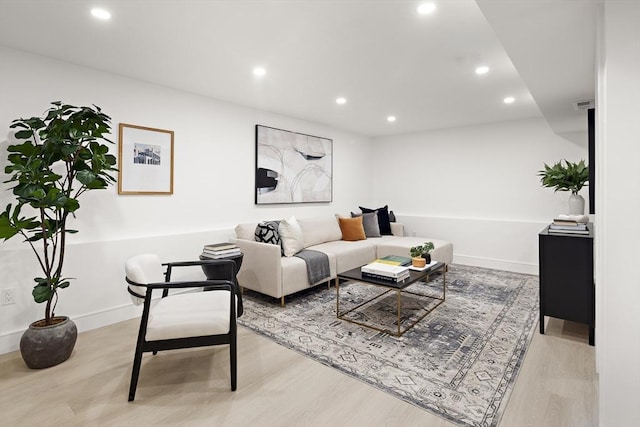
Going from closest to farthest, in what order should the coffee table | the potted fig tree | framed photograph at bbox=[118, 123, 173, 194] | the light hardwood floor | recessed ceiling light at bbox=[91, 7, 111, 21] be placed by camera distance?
the light hardwood floor < recessed ceiling light at bbox=[91, 7, 111, 21] < the potted fig tree < the coffee table < framed photograph at bbox=[118, 123, 173, 194]

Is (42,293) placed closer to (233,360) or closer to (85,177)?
(85,177)

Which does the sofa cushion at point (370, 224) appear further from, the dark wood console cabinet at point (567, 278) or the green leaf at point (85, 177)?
the green leaf at point (85, 177)

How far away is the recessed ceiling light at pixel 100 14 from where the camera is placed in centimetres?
200

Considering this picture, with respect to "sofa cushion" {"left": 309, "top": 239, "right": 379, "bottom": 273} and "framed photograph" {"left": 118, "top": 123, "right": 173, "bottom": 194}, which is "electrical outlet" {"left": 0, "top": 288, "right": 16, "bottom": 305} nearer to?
"framed photograph" {"left": 118, "top": 123, "right": 173, "bottom": 194}

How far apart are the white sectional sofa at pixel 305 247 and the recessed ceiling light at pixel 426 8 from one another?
2.37 metres

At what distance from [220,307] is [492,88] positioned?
3.49 meters

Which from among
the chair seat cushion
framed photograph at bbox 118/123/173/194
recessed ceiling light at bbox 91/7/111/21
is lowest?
the chair seat cushion

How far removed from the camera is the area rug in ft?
6.38

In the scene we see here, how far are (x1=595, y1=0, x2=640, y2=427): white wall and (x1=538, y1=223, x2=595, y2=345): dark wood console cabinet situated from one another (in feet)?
4.55

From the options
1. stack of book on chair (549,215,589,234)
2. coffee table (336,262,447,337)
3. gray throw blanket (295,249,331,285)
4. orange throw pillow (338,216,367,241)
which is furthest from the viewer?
orange throw pillow (338,216,367,241)

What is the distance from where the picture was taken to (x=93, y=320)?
291cm

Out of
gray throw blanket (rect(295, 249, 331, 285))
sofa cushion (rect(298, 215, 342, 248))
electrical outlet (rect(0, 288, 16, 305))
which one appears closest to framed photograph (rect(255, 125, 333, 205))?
sofa cushion (rect(298, 215, 342, 248))

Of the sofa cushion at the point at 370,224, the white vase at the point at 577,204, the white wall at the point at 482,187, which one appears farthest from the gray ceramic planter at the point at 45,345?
the white wall at the point at 482,187

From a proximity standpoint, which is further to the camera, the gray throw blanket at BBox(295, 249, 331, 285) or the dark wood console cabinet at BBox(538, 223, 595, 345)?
the gray throw blanket at BBox(295, 249, 331, 285)
